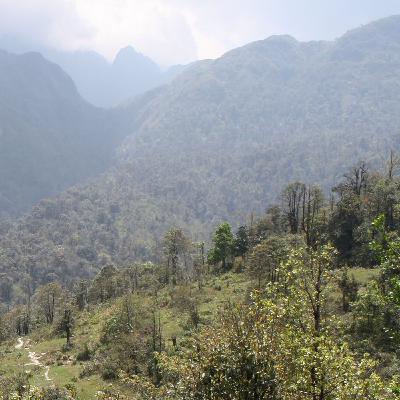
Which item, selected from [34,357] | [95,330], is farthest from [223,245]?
[34,357]

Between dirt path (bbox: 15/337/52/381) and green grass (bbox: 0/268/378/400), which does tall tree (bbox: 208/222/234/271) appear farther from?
dirt path (bbox: 15/337/52/381)

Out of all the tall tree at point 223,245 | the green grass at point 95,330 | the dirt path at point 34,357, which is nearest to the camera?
the green grass at point 95,330

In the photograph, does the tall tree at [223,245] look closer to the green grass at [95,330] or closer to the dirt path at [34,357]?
the green grass at [95,330]

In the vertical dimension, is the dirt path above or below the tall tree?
below

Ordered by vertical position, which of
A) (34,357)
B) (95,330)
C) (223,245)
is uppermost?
(223,245)

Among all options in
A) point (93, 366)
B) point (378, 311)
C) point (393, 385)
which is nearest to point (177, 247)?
point (93, 366)

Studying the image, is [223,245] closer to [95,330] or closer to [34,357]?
[95,330]

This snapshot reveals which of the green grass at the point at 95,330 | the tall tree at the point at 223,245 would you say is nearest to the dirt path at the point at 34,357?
the green grass at the point at 95,330

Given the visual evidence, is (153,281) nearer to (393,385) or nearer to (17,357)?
(17,357)

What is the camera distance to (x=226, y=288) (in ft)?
264

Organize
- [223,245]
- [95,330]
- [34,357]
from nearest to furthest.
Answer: [34,357] < [95,330] < [223,245]

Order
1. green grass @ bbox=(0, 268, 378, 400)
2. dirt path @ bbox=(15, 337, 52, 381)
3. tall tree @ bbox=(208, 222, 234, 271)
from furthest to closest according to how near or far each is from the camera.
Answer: tall tree @ bbox=(208, 222, 234, 271) → dirt path @ bbox=(15, 337, 52, 381) → green grass @ bbox=(0, 268, 378, 400)

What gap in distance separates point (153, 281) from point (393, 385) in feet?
297

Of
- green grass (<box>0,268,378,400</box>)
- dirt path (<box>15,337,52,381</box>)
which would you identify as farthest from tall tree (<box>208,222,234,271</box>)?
dirt path (<box>15,337,52,381</box>)
